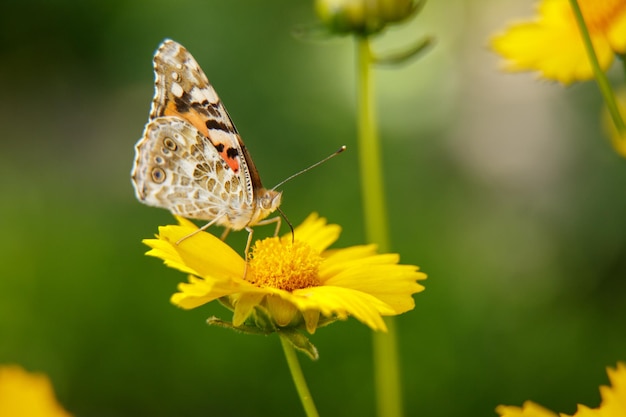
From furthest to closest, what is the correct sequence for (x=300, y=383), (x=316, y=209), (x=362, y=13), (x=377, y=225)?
1. (x=316, y=209)
2. (x=362, y=13)
3. (x=377, y=225)
4. (x=300, y=383)

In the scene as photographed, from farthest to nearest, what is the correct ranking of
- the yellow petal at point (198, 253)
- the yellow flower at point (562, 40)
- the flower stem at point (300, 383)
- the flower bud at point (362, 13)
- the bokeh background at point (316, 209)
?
the bokeh background at point (316, 209) → the flower bud at point (362, 13) → the yellow flower at point (562, 40) → the yellow petal at point (198, 253) → the flower stem at point (300, 383)

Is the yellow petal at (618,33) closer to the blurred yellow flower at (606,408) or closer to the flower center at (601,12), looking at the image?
the flower center at (601,12)

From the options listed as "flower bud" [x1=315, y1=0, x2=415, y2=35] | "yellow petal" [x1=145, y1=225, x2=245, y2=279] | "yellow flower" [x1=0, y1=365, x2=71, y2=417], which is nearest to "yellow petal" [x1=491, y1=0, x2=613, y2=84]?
"flower bud" [x1=315, y1=0, x2=415, y2=35]

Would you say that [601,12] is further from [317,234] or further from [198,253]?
[198,253]

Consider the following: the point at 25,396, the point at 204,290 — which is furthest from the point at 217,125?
the point at 25,396

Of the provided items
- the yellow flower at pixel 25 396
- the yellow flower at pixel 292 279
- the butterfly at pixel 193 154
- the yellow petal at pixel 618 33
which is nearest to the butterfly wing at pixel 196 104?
the butterfly at pixel 193 154

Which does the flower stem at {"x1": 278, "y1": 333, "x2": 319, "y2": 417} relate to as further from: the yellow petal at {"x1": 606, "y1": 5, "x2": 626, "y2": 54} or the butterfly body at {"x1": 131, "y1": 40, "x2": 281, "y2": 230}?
the yellow petal at {"x1": 606, "y1": 5, "x2": 626, "y2": 54}
